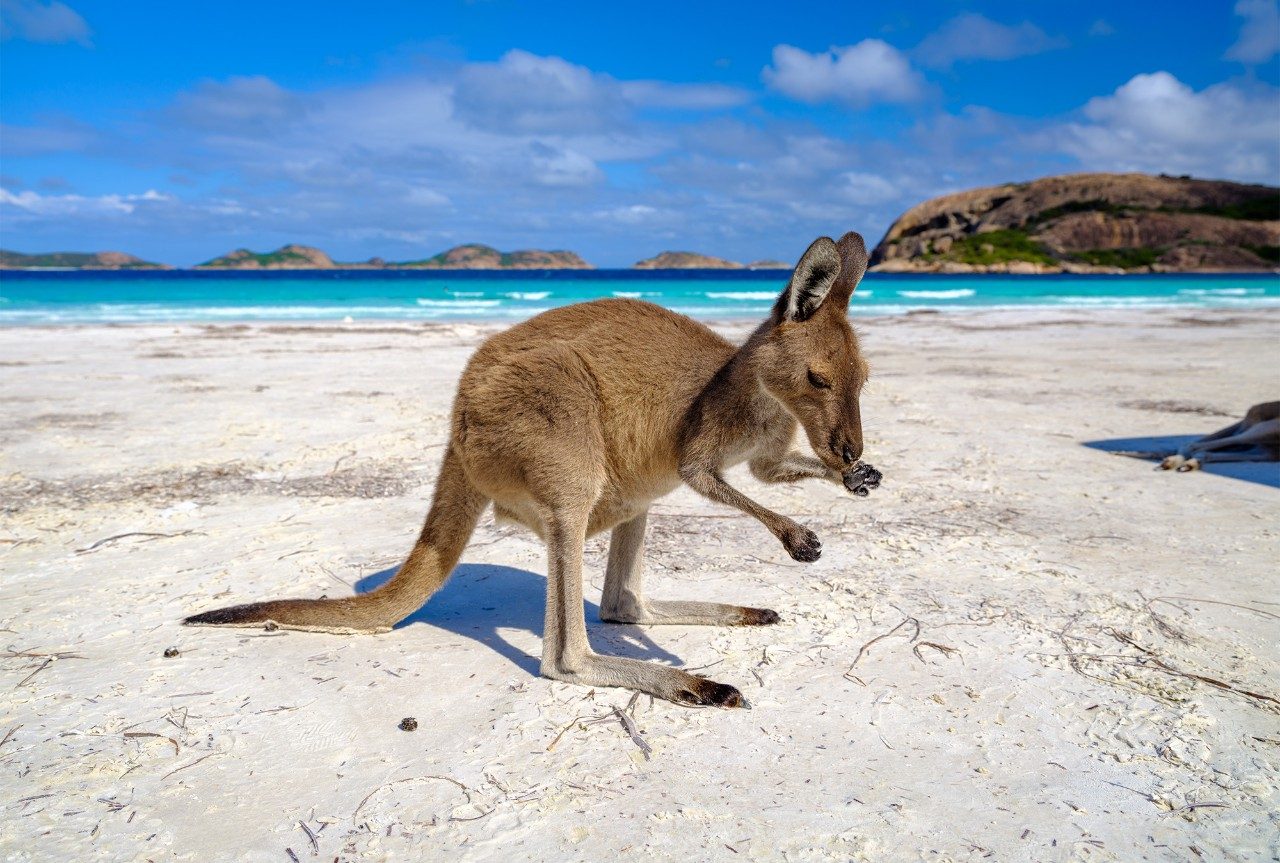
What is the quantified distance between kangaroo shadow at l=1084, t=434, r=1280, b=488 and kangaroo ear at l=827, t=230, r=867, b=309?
3.79m

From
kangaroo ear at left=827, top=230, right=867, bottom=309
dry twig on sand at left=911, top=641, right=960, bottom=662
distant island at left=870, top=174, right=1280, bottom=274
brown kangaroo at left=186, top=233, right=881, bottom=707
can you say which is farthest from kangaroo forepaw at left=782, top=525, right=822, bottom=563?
distant island at left=870, top=174, right=1280, bottom=274

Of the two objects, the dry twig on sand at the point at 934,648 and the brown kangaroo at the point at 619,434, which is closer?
the brown kangaroo at the point at 619,434

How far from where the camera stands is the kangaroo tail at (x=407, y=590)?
2.97m

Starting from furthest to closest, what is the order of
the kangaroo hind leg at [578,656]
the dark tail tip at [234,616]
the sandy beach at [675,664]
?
the dark tail tip at [234,616]
the kangaroo hind leg at [578,656]
the sandy beach at [675,664]

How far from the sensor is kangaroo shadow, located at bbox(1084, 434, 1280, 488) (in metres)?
5.23

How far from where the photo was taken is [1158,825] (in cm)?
204

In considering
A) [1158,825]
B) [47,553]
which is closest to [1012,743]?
[1158,825]


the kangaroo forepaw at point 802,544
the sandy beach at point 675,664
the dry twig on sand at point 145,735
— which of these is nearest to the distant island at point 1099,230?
the sandy beach at point 675,664

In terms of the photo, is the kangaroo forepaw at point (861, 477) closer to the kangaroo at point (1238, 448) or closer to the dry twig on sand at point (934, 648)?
the dry twig on sand at point (934, 648)

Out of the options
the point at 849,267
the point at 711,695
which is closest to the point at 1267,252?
the point at 849,267

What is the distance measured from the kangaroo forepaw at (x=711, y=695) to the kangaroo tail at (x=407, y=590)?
91cm

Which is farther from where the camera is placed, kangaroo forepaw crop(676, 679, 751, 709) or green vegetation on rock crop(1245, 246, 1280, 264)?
green vegetation on rock crop(1245, 246, 1280, 264)

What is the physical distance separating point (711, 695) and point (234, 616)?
1.64 m

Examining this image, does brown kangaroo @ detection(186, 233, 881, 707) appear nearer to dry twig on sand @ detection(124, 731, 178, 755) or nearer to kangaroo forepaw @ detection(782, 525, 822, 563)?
kangaroo forepaw @ detection(782, 525, 822, 563)
